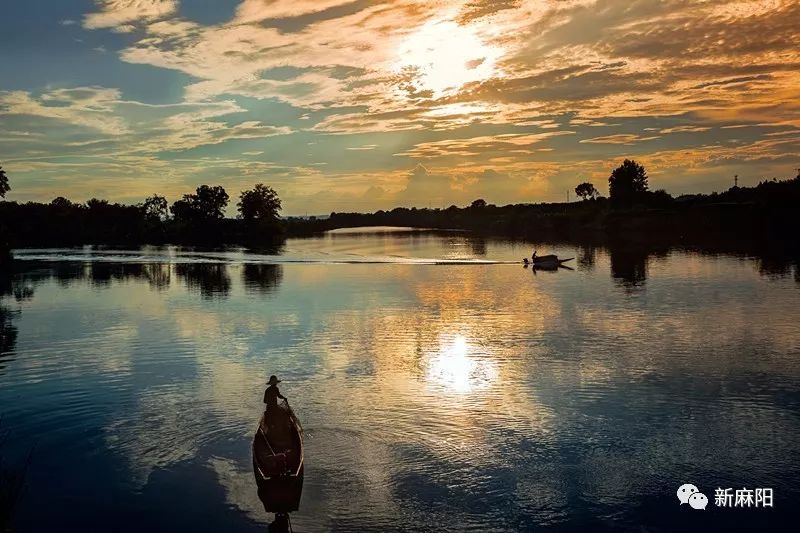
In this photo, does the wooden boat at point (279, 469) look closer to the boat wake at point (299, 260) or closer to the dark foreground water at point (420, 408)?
the dark foreground water at point (420, 408)

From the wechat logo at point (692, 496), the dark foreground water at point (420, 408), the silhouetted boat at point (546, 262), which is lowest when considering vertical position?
the wechat logo at point (692, 496)

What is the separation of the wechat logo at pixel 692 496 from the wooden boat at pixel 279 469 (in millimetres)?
14124

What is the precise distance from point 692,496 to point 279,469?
15195 millimetres

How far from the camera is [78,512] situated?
2616cm

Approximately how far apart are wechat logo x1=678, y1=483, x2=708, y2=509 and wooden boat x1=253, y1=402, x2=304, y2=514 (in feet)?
46.3

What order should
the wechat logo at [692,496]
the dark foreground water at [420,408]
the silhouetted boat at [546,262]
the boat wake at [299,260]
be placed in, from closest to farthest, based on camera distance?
the wechat logo at [692,496]
the dark foreground water at [420,408]
the silhouetted boat at [546,262]
the boat wake at [299,260]

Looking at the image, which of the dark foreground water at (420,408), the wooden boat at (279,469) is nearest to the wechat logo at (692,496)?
the dark foreground water at (420,408)

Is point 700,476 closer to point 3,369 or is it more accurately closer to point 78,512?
point 78,512

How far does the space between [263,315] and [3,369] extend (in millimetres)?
28211

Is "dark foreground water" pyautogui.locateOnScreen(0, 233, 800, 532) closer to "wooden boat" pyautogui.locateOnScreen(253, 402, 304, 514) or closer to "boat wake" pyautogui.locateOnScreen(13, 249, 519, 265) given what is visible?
"wooden boat" pyautogui.locateOnScreen(253, 402, 304, 514)

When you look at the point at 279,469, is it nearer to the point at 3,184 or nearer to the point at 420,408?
the point at 420,408

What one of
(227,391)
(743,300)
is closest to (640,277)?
(743,300)

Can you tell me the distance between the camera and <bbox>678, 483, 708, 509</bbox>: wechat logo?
26.0 meters

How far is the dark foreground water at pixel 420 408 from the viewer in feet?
85.9
